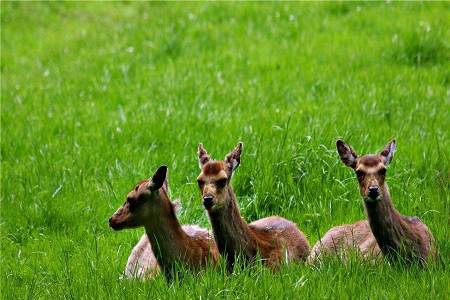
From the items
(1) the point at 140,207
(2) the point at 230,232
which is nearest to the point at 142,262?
(1) the point at 140,207

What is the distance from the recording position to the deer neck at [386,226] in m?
6.95

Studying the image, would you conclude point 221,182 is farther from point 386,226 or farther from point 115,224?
point 386,226

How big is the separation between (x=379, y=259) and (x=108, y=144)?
4904mm

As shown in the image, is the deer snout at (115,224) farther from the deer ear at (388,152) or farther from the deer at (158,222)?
the deer ear at (388,152)

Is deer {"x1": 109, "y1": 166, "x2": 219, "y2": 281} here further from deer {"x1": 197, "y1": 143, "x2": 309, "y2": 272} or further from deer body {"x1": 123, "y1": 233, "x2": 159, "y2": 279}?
deer {"x1": 197, "y1": 143, "x2": 309, "y2": 272}

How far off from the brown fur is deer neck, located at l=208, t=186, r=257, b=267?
971 mm

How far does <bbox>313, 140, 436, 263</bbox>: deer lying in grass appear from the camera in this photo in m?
6.80

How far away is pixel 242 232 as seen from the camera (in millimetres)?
7328

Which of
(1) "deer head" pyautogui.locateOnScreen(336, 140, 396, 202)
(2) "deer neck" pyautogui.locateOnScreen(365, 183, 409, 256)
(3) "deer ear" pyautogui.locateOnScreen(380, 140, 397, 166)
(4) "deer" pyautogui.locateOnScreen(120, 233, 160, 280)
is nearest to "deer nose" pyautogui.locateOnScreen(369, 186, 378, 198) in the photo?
(1) "deer head" pyautogui.locateOnScreen(336, 140, 396, 202)

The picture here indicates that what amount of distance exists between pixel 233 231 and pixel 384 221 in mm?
1188

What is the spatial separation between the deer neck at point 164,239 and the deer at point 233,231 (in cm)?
34

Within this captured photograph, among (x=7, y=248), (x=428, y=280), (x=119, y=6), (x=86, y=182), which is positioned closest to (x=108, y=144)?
(x=86, y=182)

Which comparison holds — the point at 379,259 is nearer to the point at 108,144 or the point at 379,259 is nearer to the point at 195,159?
the point at 195,159

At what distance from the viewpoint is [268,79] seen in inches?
517
